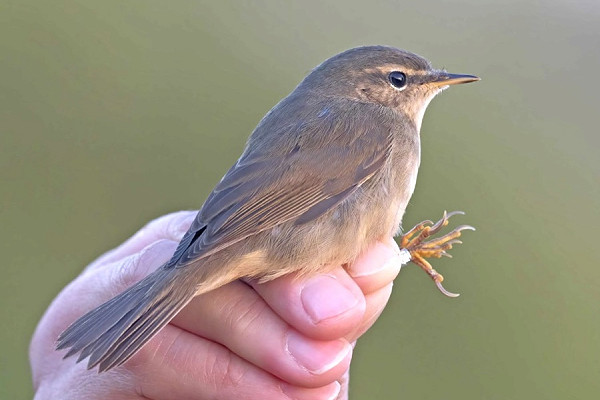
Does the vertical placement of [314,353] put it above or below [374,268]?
below

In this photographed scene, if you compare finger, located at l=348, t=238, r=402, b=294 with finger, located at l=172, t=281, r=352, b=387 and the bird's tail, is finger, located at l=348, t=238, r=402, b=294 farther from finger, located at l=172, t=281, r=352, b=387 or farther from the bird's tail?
the bird's tail

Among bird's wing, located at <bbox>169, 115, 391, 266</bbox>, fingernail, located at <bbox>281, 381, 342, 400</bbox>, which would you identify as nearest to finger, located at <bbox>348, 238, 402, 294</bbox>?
bird's wing, located at <bbox>169, 115, 391, 266</bbox>

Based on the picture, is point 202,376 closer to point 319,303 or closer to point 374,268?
point 319,303

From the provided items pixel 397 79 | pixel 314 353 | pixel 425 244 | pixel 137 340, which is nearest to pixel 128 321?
pixel 137 340

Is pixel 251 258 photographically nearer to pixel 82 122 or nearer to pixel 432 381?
pixel 432 381

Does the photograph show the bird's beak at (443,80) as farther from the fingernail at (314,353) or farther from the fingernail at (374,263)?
the fingernail at (314,353)

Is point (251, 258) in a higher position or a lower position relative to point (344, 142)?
lower

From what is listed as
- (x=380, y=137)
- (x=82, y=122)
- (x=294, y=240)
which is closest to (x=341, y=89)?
(x=380, y=137)
